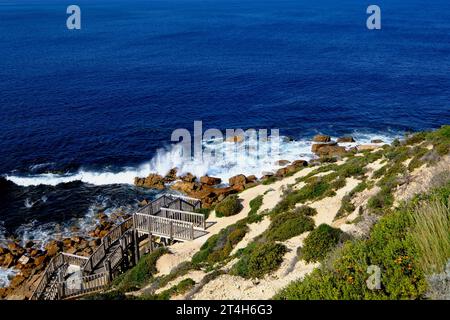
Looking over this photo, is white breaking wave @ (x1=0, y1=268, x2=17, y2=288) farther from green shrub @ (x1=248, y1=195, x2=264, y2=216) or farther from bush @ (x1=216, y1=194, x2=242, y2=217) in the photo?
green shrub @ (x1=248, y1=195, x2=264, y2=216)

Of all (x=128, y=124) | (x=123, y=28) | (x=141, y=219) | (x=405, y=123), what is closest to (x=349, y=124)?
(x=405, y=123)

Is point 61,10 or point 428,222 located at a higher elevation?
point 61,10

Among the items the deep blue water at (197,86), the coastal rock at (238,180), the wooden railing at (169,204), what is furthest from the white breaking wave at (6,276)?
the coastal rock at (238,180)

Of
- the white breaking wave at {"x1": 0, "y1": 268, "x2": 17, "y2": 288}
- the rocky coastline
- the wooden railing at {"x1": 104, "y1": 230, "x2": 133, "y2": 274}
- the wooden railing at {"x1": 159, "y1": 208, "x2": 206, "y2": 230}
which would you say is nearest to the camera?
the wooden railing at {"x1": 104, "y1": 230, "x2": 133, "y2": 274}

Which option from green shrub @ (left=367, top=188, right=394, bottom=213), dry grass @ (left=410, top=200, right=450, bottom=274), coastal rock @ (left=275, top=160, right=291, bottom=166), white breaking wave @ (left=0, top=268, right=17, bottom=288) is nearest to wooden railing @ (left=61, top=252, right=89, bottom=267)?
white breaking wave @ (left=0, top=268, right=17, bottom=288)

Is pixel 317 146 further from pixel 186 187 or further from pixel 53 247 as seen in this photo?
pixel 53 247

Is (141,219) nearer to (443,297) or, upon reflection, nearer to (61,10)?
(443,297)
